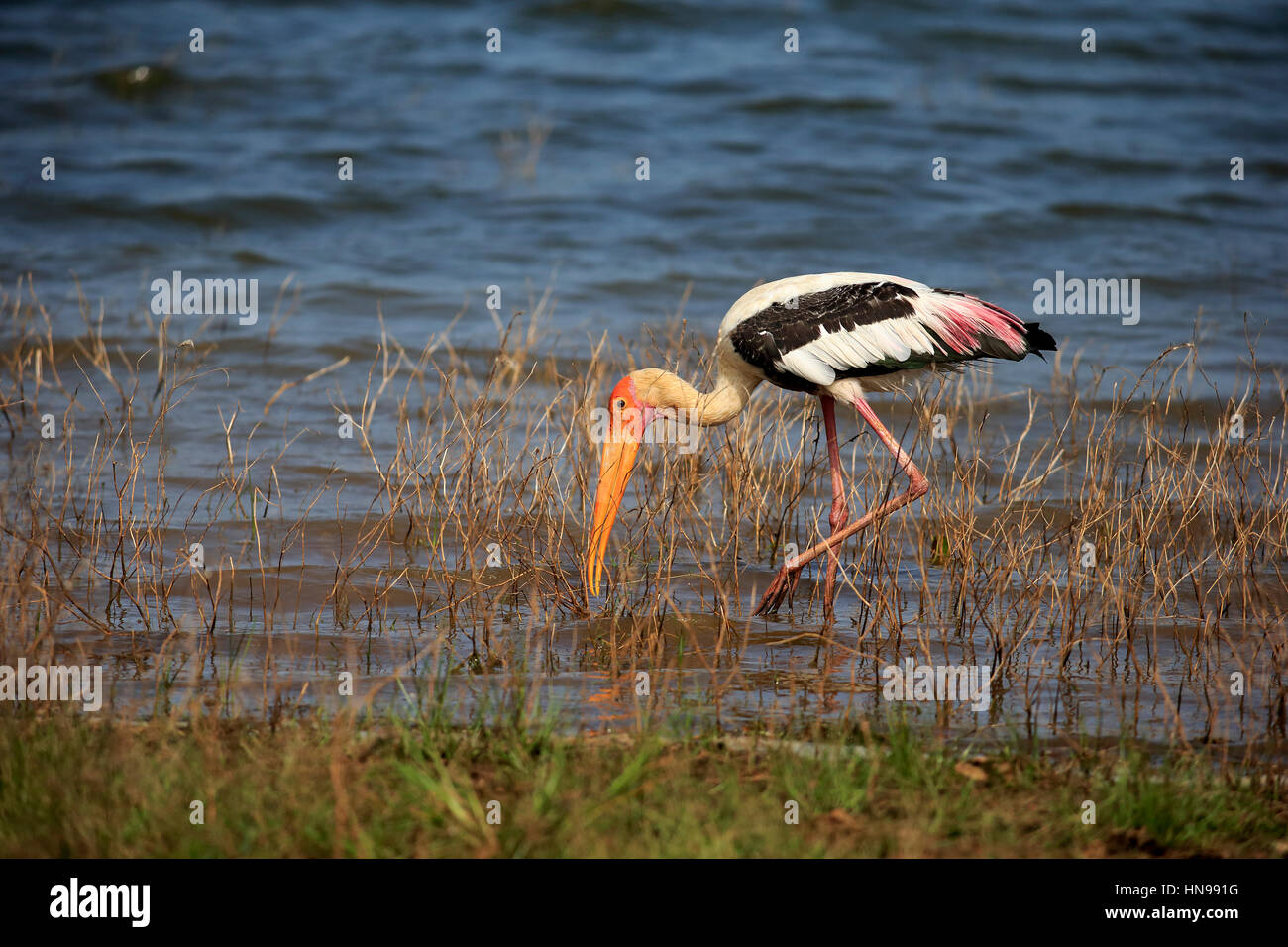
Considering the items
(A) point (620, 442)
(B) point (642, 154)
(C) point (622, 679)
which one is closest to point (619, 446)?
(A) point (620, 442)

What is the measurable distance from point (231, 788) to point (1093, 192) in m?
17.3

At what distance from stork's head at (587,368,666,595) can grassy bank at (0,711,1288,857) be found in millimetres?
2340

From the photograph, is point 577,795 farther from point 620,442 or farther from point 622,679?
point 620,442

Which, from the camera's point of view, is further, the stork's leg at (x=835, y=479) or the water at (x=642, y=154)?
the water at (x=642, y=154)

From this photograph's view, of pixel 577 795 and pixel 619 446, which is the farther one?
pixel 619 446

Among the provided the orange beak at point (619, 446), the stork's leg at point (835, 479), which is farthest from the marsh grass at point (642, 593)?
the stork's leg at point (835, 479)

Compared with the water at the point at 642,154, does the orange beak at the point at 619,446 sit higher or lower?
lower

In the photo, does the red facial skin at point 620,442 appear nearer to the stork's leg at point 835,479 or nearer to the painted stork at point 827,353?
the painted stork at point 827,353

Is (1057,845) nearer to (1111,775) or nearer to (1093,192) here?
(1111,775)

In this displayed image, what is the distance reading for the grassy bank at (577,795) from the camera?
11.7ft

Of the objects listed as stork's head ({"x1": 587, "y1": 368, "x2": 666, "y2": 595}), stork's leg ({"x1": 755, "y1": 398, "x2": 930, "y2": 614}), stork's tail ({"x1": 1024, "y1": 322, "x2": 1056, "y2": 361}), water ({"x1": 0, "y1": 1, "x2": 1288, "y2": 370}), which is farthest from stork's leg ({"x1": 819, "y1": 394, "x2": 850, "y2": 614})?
water ({"x1": 0, "y1": 1, "x2": 1288, "y2": 370})

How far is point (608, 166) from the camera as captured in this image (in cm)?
1928

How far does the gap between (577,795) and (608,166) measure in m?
16.4
